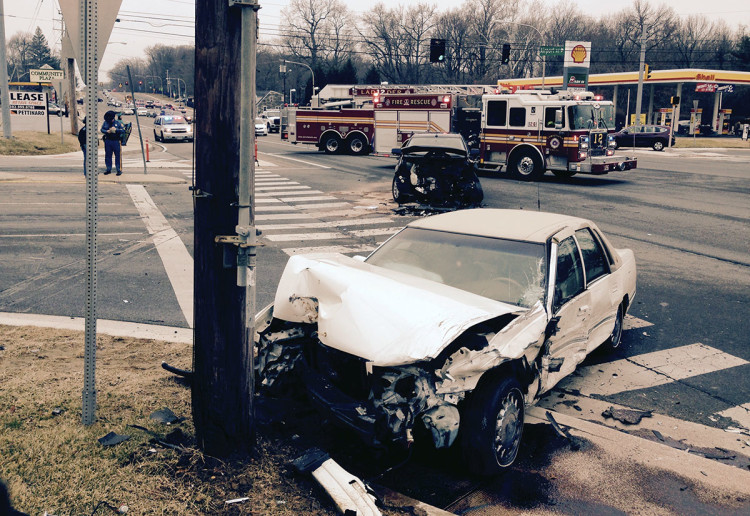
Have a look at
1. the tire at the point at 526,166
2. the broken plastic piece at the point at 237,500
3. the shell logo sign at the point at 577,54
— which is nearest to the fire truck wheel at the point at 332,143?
the tire at the point at 526,166

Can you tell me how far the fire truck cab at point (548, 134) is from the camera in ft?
67.3

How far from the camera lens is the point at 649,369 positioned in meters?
6.36

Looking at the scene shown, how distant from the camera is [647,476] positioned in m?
4.26

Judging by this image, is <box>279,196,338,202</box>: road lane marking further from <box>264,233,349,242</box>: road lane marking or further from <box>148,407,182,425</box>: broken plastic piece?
<box>148,407,182,425</box>: broken plastic piece

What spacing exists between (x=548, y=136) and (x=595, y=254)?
15.8 metres

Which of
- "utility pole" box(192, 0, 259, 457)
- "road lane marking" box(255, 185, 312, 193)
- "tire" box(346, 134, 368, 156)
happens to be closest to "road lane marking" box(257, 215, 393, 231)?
"road lane marking" box(255, 185, 312, 193)

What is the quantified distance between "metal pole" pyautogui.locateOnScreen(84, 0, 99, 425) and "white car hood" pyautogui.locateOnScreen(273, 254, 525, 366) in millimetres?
1278

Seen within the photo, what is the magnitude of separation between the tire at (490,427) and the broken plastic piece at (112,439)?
2067 mm

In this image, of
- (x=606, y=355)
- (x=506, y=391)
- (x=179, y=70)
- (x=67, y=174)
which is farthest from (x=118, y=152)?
(x=179, y=70)

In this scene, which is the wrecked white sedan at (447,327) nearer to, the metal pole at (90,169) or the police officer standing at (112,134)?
the metal pole at (90,169)

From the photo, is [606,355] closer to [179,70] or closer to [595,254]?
[595,254]

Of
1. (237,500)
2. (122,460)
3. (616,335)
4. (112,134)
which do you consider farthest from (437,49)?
(237,500)

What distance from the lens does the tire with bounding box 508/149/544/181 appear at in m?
21.5

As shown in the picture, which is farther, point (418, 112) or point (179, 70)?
point (179, 70)
